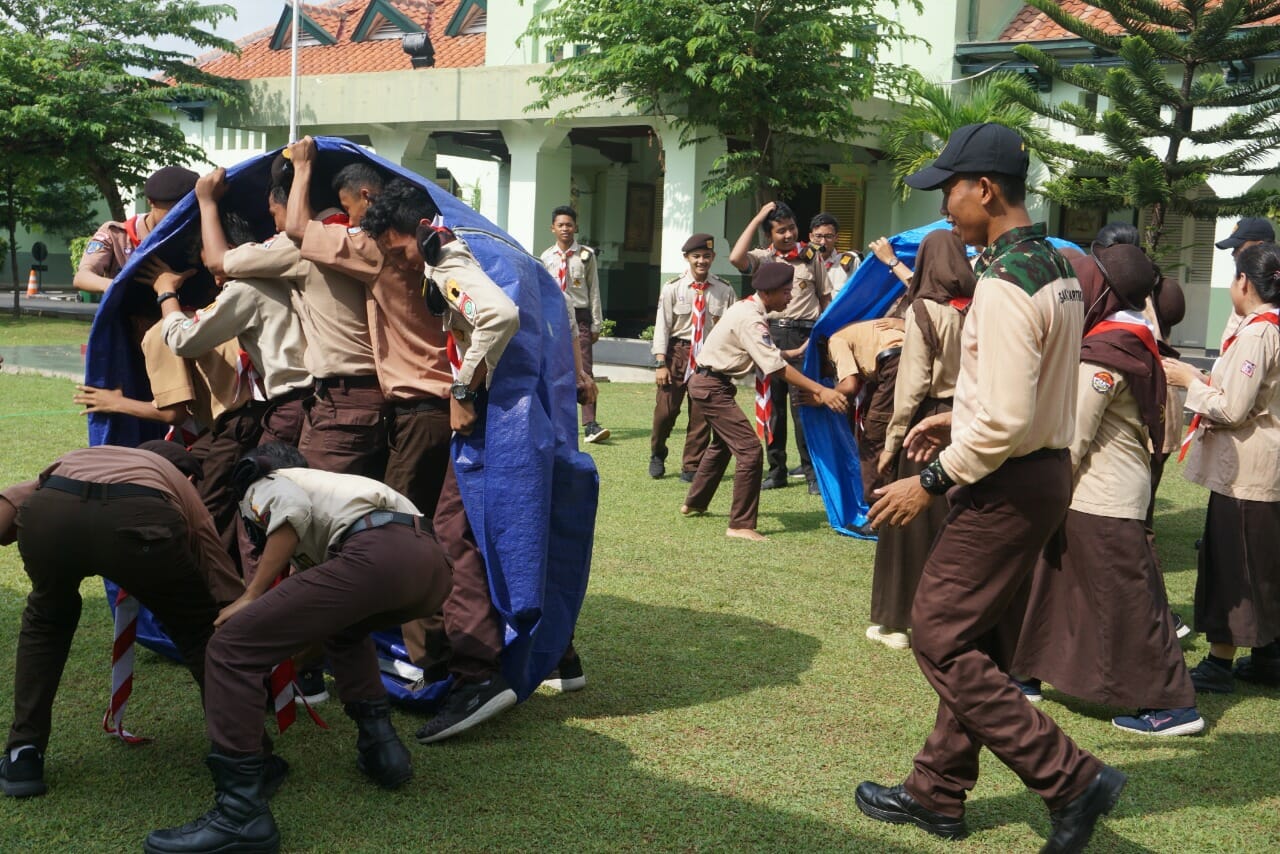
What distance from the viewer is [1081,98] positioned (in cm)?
1920

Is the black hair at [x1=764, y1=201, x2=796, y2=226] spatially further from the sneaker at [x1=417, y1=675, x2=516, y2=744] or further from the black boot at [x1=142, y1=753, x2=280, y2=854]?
the black boot at [x1=142, y1=753, x2=280, y2=854]

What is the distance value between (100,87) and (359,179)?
836 inches

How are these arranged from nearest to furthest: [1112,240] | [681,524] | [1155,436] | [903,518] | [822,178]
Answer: [903,518]
[1155,436]
[1112,240]
[681,524]
[822,178]

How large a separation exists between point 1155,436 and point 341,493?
303 cm

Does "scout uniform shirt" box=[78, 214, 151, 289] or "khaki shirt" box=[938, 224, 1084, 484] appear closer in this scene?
"khaki shirt" box=[938, 224, 1084, 484]

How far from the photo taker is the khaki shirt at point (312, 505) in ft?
11.8

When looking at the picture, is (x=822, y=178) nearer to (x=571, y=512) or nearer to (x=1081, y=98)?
(x=1081, y=98)

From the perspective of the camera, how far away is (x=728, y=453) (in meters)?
8.26

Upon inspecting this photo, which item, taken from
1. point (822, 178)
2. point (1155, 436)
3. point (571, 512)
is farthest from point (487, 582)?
point (822, 178)

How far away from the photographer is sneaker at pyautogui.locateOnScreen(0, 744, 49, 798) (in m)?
3.73

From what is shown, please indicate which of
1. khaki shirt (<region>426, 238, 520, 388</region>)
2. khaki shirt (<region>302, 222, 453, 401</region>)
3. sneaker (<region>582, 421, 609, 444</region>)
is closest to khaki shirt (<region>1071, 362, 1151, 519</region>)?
khaki shirt (<region>426, 238, 520, 388</region>)

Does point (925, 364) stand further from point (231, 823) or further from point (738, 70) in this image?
point (738, 70)

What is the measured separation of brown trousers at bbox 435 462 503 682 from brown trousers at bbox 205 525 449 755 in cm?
74

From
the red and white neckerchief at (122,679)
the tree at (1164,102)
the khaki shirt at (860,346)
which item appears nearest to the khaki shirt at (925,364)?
the khaki shirt at (860,346)
